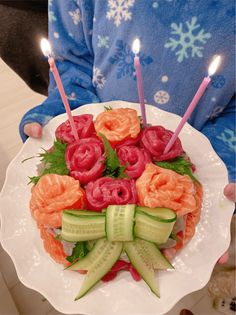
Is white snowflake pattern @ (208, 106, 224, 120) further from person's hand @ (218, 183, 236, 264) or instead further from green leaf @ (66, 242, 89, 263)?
green leaf @ (66, 242, 89, 263)

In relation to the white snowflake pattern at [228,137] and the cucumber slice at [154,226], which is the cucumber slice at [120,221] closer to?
the cucumber slice at [154,226]

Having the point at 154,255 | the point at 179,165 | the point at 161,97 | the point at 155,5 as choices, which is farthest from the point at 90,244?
the point at 155,5

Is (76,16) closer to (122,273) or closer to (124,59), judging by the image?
(124,59)

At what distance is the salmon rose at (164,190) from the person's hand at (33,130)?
343 mm

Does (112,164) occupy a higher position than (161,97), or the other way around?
(161,97)

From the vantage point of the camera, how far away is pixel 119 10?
0.89 m

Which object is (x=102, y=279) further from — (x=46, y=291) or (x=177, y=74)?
(x=177, y=74)

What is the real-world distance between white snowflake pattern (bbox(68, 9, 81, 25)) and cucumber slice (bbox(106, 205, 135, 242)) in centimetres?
60

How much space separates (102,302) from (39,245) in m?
0.20

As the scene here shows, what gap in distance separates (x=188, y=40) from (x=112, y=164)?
1.20ft

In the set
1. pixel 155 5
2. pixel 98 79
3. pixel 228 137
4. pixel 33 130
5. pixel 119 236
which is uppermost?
pixel 155 5

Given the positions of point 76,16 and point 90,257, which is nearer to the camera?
point 90,257

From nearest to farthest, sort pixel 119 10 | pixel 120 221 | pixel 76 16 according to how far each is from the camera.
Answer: pixel 120 221, pixel 119 10, pixel 76 16

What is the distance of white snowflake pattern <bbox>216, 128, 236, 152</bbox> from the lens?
957 millimetres
